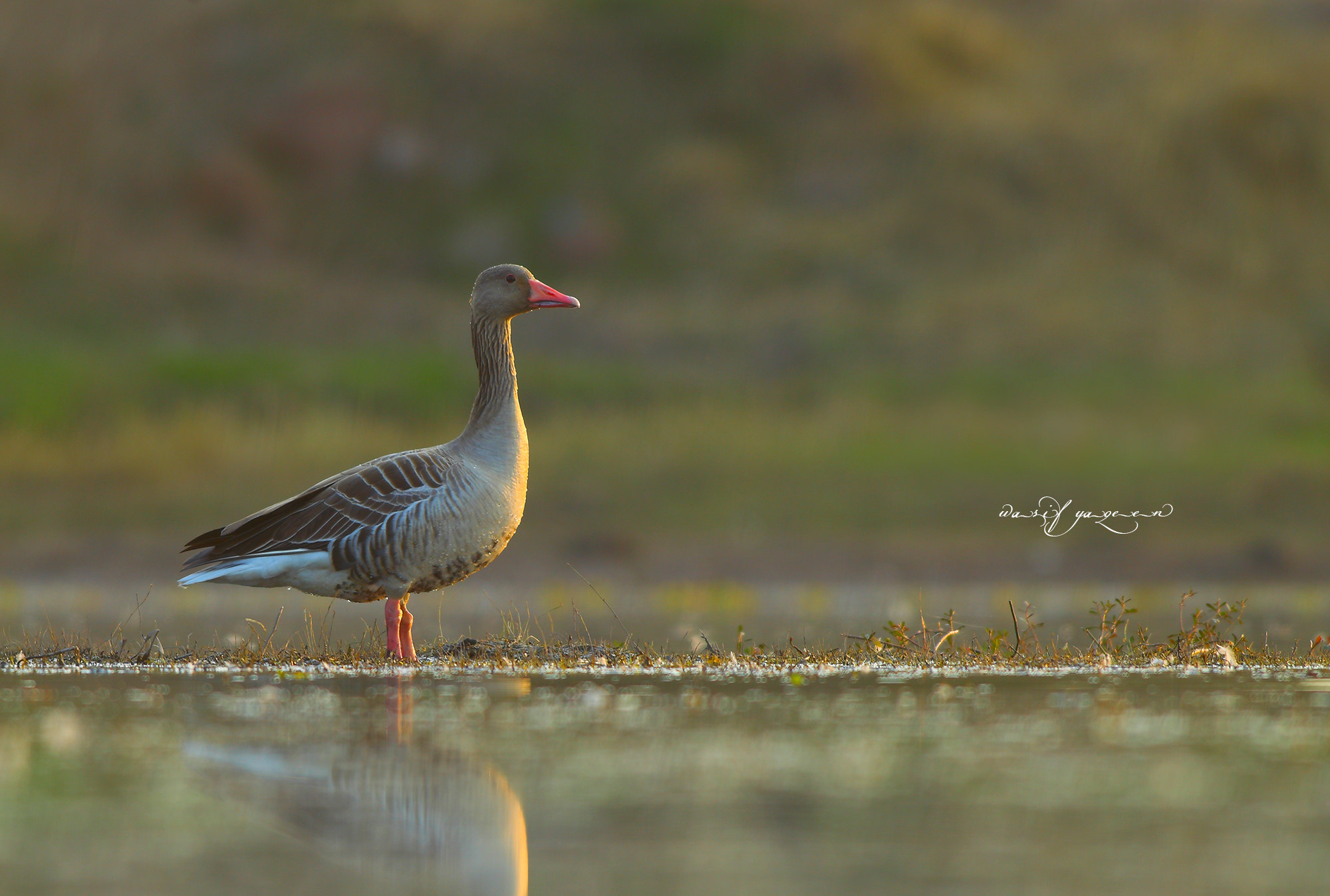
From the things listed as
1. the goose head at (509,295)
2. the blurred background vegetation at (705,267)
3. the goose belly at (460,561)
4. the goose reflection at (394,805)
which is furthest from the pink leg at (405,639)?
the blurred background vegetation at (705,267)

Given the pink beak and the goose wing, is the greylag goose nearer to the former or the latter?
the goose wing

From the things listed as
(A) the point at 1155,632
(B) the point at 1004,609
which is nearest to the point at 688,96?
(B) the point at 1004,609

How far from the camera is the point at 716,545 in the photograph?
87.4 ft

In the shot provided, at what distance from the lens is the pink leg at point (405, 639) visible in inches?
461

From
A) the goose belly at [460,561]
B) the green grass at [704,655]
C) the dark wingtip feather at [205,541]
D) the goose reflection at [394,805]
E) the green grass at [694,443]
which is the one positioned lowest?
the goose reflection at [394,805]

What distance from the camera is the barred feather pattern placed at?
451 inches

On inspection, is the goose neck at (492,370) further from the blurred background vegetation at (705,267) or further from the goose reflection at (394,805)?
the blurred background vegetation at (705,267)

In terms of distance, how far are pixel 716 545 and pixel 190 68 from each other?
34453mm

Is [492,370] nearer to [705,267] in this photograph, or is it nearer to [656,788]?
[656,788]

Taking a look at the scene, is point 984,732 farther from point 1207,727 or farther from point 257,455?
point 257,455

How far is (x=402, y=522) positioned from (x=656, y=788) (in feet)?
15.1

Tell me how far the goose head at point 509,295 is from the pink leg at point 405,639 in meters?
2.35

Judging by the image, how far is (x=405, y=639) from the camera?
11.9m

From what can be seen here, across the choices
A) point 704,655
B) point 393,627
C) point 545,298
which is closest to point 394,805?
point 393,627
